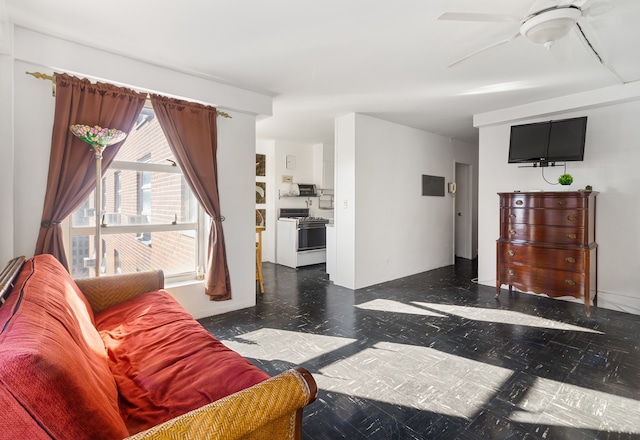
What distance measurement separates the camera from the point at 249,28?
2387mm

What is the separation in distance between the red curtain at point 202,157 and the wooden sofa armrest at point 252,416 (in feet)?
8.31

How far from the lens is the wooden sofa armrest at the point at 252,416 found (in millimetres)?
848

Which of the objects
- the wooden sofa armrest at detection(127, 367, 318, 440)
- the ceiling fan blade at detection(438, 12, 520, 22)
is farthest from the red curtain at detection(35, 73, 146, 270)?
the ceiling fan blade at detection(438, 12, 520, 22)

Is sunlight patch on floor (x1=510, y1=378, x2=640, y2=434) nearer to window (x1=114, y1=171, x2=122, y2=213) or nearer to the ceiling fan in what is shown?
the ceiling fan

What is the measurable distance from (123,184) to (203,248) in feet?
3.41

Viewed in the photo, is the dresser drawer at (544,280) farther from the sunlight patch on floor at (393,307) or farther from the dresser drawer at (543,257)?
the sunlight patch on floor at (393,307)

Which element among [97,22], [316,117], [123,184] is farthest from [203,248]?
[316,117]

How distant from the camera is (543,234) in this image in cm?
382

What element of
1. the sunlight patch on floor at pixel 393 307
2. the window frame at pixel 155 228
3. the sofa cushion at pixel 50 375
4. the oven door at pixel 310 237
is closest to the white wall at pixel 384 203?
the sunlight patch on floor at pixel 393 307

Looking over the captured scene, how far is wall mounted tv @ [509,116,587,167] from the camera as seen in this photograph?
3816mm

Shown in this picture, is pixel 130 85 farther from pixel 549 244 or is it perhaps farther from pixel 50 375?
pixel 549 244

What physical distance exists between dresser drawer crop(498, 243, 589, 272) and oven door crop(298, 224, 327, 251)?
324 cm

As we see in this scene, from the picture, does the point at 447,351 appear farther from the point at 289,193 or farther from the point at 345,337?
the point at 289,193

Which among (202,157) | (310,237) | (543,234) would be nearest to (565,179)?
(543,234)
